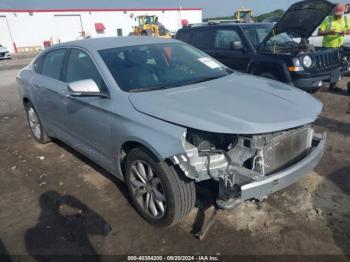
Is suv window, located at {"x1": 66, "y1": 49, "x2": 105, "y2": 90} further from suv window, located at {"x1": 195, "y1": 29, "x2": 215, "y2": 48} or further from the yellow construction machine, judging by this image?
the yellow construction machine

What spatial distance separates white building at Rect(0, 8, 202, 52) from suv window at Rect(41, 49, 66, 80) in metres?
35.1

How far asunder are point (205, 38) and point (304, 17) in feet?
8.89

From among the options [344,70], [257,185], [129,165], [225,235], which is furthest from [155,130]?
[344,70]

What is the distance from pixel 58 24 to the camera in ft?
127

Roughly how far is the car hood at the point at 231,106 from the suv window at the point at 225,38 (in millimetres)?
4443

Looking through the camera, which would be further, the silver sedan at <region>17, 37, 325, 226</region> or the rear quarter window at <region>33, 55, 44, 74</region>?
the rear quarter window at <region>33, 55, 44, 74</region>

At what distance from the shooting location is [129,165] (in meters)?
3.23

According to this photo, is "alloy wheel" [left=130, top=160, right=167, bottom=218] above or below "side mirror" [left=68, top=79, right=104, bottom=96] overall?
below

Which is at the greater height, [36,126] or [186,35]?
[186,35]

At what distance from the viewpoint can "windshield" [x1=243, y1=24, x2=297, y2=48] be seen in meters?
7.27

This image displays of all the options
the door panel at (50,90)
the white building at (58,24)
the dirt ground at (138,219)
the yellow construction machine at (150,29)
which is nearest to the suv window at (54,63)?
the door panel at (50,90)

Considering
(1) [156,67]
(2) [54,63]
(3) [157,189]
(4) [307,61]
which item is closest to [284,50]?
(4) [307,61]

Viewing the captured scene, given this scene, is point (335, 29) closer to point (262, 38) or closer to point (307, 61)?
point (262, 38)

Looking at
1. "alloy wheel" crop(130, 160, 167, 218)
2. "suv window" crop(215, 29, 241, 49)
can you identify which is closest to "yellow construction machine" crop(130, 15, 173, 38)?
"suv window" crop(215, 29, 241, 49)
